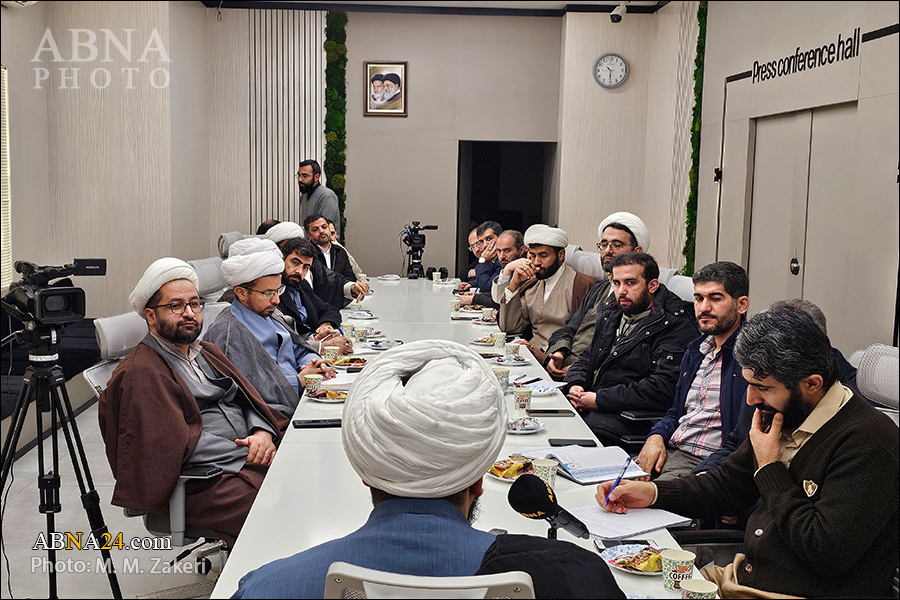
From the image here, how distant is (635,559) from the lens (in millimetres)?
1594

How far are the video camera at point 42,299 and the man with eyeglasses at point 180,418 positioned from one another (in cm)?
22

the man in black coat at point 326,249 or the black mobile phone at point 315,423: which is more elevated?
the man in black coat at point 326,249

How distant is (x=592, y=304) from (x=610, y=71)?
5416 mm

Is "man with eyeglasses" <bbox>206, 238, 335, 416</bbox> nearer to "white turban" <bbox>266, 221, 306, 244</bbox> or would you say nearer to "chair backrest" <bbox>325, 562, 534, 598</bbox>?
"white turban" <bbox>266, 221, 306, 244</bbox>

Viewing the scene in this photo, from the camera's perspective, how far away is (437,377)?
1.19m

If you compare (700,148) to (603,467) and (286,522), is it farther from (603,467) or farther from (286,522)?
(286,522)

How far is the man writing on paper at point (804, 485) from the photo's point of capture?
1.66 meters

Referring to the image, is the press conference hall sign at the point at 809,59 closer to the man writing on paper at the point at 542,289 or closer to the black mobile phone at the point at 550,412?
the man writing on paper at the point at 542,289

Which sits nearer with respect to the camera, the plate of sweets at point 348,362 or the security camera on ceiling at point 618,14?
the plate of sweets at point 348,362

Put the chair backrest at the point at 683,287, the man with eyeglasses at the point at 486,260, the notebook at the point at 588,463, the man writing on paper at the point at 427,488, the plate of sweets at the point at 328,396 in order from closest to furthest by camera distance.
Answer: the man writing on paper at the point at 427,488 < the notebook at the point at 588,463 < the plate of sweets at the point at 328,396 < the chair backrest at the point at 683,287 < the man with eyeglasses at the point at 486,260

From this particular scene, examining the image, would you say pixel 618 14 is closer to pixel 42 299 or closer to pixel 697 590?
pixel 42 299

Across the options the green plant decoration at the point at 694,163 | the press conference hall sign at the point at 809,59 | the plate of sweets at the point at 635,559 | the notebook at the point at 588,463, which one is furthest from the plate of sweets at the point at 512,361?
the green plant decoration at the point at 694,163

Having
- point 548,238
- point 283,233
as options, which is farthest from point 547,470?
point 283,233

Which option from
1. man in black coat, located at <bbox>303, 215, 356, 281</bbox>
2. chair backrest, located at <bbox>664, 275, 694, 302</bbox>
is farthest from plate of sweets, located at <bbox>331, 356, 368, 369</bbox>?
man in black coat, located at <bbox>303, 215, 356, 281</bbox>
